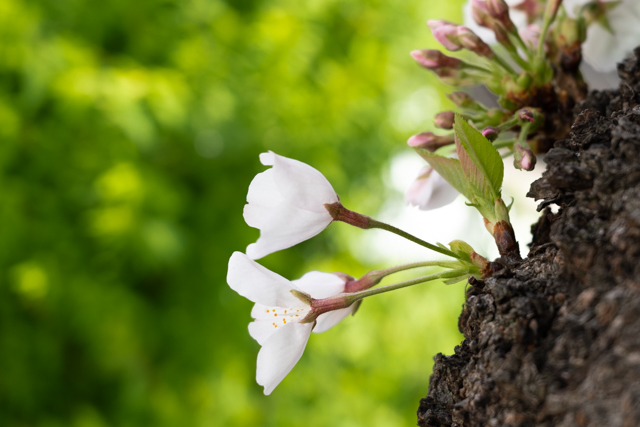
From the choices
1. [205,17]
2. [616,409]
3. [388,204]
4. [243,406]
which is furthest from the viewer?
[388,204]

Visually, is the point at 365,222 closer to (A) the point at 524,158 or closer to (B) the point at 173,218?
(A) the point at 524,158

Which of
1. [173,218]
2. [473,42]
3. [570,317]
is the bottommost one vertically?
[570,317]

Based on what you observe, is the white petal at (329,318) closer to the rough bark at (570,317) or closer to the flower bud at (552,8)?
the rough bark at (570,317)

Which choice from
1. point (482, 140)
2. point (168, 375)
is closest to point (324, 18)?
point (168, 375)

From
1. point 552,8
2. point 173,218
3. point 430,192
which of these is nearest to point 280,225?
point 430,192

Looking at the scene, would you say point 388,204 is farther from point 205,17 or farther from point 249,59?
point 205,17

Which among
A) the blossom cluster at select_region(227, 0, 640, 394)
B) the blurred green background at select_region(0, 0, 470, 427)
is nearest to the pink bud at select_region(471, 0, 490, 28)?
the blossom cluster at select_region(227, 0, 640, 394)
